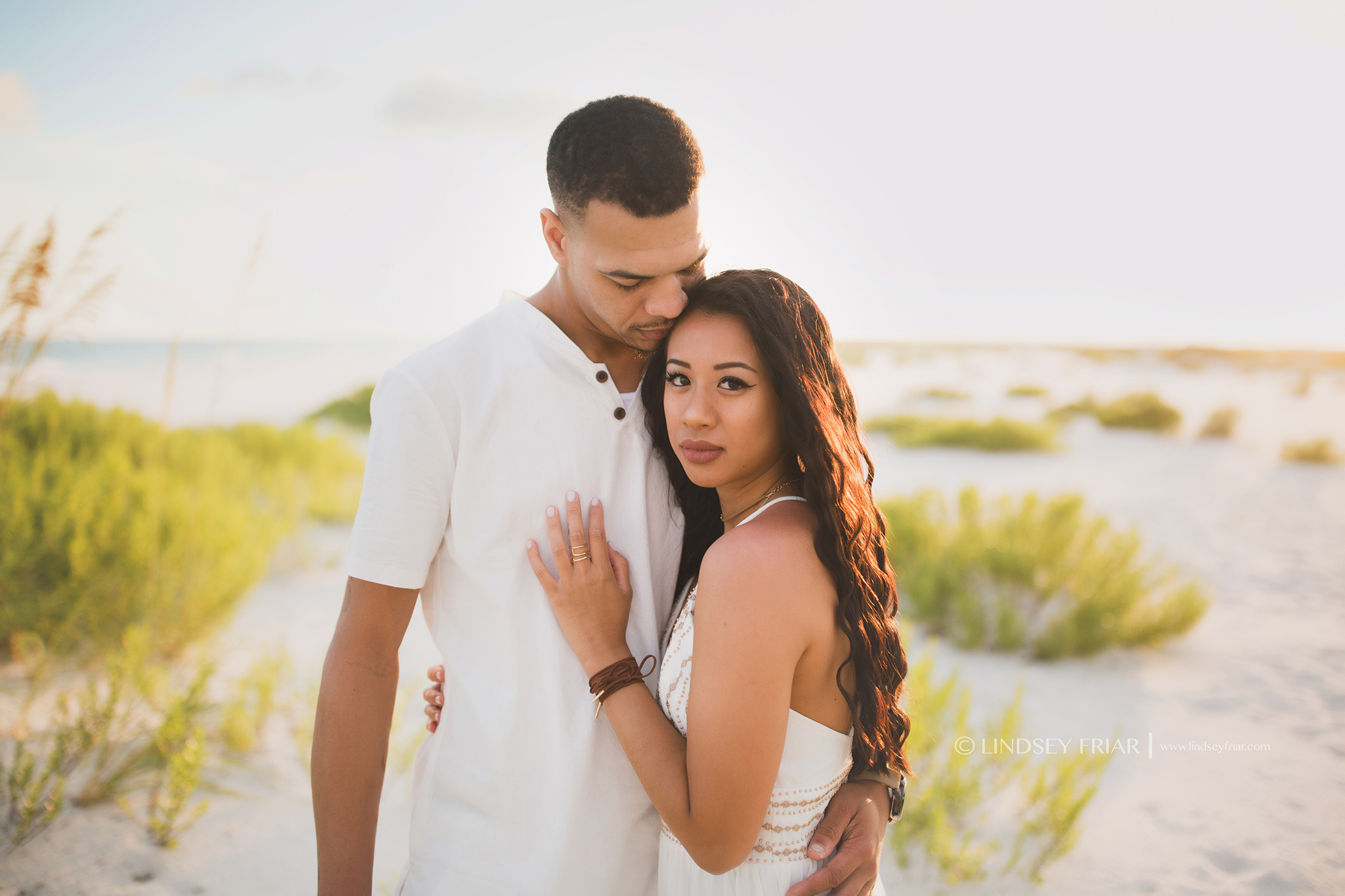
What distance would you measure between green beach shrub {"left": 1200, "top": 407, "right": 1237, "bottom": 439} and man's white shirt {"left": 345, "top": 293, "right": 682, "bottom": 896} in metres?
19.1

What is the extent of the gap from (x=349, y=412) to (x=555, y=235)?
19916mm

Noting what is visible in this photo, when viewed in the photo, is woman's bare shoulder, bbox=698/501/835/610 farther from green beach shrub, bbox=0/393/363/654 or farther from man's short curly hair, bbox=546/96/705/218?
green beach shrub, bbox=0/393/363/654

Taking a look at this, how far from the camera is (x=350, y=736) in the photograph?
1.58 m

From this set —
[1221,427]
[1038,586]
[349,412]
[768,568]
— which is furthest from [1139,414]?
[349,412]

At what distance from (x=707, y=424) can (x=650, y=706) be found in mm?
661

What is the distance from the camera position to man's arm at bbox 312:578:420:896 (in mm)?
1571

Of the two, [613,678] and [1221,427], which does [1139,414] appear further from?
[613,678]

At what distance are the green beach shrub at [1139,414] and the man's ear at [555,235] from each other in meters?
19.4

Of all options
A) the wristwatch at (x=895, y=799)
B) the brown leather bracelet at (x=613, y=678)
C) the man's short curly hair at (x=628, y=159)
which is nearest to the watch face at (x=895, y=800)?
the wristwatch at (x=895, y=799)

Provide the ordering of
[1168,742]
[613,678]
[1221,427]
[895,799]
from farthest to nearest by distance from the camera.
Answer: [1221,427], [1168,742], [895,799], [613,678]

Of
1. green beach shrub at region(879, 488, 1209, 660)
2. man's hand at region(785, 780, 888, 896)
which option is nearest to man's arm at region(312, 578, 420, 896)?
man's hand at region(785, 780, 888, 896)

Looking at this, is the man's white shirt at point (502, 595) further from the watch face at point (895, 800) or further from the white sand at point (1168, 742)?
the white sand at point (1168, 742)

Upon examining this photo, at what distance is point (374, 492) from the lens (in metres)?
1.53

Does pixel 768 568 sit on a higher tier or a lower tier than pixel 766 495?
lower
